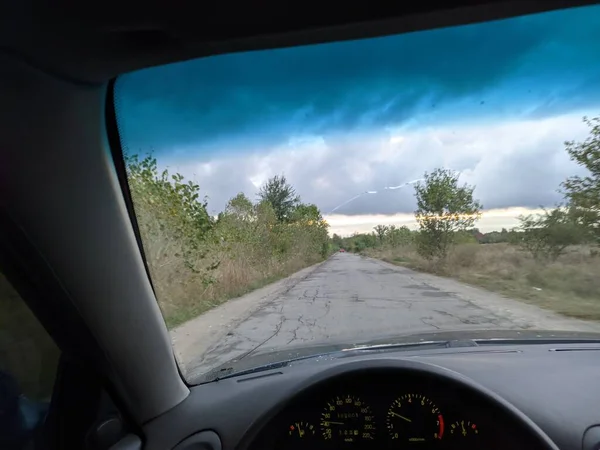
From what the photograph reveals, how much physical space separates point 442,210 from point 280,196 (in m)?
1.17

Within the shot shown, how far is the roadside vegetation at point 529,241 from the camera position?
322cm

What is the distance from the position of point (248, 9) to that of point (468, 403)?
2.12 meters

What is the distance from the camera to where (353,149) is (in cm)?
335

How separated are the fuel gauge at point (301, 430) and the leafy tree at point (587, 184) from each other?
2025mm

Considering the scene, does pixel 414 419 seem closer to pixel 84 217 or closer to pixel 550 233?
pixel 550 233

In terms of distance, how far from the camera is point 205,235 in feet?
11.8

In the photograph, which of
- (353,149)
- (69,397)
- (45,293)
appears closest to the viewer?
(45,293)

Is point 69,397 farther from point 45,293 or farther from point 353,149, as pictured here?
point 353,149

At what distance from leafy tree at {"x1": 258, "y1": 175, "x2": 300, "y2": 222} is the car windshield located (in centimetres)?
2

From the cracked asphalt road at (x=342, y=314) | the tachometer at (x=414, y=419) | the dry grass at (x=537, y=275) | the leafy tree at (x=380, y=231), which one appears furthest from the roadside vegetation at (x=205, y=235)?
the tachometer at (x=414, y=419)

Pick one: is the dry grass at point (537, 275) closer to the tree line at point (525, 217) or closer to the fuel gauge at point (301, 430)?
the tree line at point (525, 217)

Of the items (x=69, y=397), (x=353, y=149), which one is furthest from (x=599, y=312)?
Result: (x=69, y=397)

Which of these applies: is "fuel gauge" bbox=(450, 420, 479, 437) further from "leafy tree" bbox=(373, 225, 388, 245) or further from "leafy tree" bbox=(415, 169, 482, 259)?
"leafy tree" bbox=(373, 225, 388, 245)

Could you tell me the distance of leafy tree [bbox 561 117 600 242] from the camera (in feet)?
9.98
